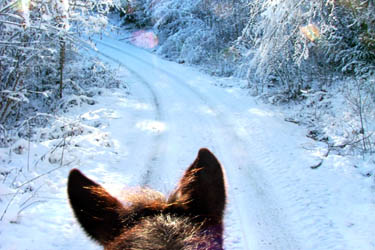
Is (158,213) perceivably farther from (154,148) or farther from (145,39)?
(145,39)

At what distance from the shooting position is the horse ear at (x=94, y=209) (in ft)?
3.34

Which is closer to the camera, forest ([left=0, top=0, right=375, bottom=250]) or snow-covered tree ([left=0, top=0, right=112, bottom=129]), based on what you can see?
forest ([left=0, top=0, right=375, bottom=250])

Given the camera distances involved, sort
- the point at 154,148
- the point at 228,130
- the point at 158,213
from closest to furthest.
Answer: the point at 158,213
the point at 154,148
the point at 228,130

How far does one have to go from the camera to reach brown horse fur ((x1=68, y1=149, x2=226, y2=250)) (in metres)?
0.87

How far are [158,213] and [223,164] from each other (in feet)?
14.4

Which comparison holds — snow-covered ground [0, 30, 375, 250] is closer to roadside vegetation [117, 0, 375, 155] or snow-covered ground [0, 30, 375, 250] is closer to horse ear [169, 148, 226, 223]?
horse ear [169, 148, 226, 223]

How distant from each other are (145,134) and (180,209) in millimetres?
6005

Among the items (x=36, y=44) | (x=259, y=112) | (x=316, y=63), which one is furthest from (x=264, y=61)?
(x=36, y=44)

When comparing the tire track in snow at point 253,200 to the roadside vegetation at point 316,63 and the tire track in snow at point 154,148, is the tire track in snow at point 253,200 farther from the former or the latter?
the roadside vegetation at point 316,63

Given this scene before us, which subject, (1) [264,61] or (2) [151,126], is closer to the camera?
(2) [151,126]

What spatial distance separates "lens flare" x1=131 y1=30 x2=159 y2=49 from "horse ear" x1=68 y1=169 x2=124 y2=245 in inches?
905

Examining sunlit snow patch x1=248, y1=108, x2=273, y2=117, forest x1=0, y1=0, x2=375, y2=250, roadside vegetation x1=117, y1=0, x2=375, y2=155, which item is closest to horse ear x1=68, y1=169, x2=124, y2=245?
forest x1=0, y1=0, x2=375, y2=250

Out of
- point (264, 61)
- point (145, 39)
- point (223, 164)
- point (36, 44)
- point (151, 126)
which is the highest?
point (264, 61)

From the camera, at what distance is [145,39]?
78.6 feet
